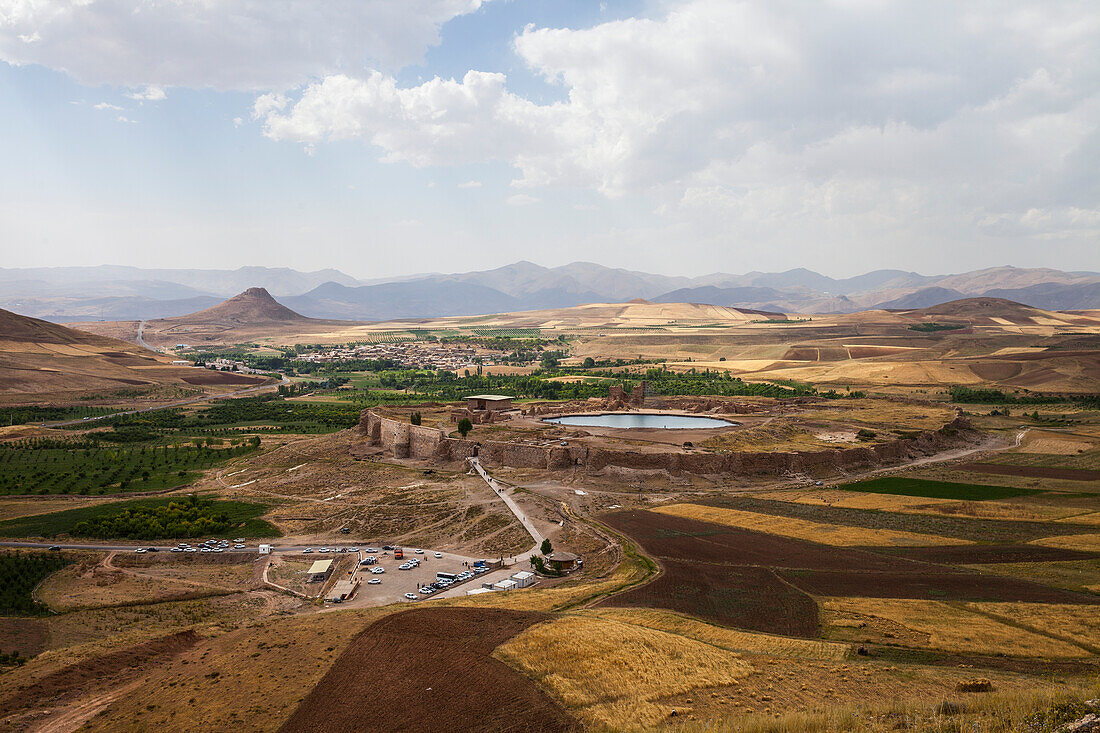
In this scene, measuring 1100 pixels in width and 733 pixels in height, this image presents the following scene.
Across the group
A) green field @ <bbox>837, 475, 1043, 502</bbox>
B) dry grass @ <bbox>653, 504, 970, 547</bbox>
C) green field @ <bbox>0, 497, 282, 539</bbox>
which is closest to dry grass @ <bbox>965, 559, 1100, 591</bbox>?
dry grass @ <bbox>653, 504, 970, 547</bbox>

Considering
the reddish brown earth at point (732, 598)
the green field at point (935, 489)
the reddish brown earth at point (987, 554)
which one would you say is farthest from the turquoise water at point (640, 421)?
the reddish brown earth at point (732, 598)

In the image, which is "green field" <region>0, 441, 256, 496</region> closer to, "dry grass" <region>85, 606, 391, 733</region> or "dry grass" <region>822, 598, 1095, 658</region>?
"dry grass" <region>85, 606, 391, 733</region>

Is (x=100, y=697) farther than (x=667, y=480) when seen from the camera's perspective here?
No

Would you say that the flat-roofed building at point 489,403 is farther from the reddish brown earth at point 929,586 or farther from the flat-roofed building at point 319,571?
the reddish brown earth at point 929,586

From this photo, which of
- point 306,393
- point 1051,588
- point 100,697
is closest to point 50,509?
point 100,697

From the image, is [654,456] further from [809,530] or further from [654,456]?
[809,530]

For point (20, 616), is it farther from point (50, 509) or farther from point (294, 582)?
point (50, 509)
